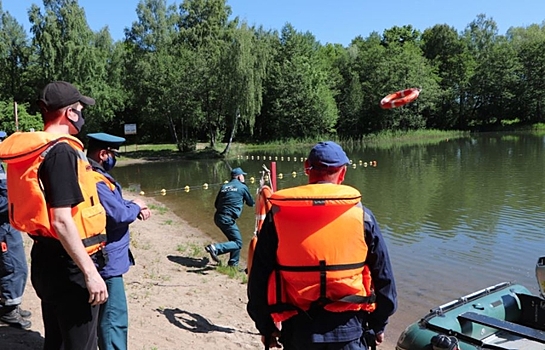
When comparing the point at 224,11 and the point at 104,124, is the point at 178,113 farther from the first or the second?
the point at 224,11

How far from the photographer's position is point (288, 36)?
45875 millimetres

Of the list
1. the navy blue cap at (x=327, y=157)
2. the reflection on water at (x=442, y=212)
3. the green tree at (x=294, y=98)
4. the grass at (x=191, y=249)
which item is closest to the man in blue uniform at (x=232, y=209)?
the grass at (x=191, y=249)

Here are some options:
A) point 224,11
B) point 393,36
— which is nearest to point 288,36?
point 224,11

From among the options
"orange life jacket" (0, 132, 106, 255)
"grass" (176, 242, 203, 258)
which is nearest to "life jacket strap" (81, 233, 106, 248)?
"orange life jacket" (0, 132, 106, 255)

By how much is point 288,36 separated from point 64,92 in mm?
45190

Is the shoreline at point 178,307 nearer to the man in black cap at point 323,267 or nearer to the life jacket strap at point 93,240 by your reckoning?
the life jacket strap at point 93,240

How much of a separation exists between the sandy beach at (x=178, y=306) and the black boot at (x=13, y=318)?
6 centimetres

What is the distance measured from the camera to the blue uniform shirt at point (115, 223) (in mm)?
2988

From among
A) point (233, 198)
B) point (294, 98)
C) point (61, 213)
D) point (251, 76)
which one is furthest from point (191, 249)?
point (294, 98)

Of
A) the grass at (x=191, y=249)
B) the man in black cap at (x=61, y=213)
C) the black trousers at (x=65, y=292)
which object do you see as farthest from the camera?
the grass at (x=191, y=249)

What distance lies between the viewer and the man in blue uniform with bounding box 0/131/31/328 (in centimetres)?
405

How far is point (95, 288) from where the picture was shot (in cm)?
233

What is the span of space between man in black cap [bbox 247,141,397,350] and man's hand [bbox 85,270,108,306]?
72 cm

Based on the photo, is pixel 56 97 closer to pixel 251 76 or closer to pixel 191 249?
pixel 191 249
